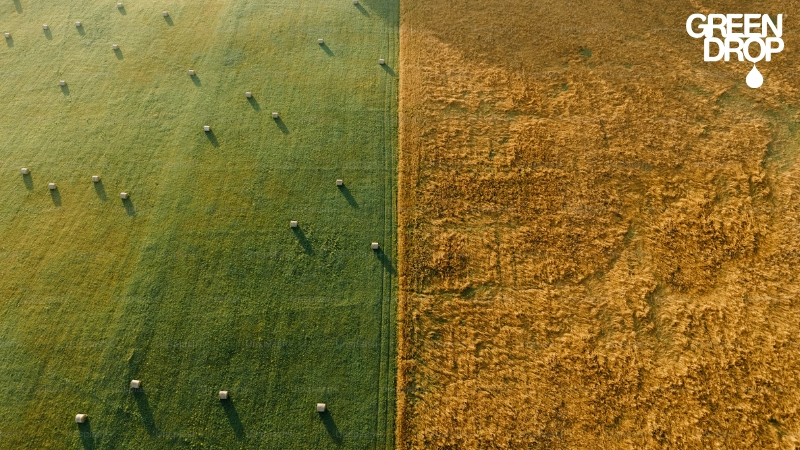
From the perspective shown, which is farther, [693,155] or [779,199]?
[693,155]

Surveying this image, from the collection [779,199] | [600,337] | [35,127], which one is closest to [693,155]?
[779,199]

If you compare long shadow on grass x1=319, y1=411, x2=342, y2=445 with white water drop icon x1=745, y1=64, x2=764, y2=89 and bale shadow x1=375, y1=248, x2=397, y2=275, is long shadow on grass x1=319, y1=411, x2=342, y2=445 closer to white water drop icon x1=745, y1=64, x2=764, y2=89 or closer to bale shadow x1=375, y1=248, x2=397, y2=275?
bale shadow x1=375, y1=248, x2=397, y2=275

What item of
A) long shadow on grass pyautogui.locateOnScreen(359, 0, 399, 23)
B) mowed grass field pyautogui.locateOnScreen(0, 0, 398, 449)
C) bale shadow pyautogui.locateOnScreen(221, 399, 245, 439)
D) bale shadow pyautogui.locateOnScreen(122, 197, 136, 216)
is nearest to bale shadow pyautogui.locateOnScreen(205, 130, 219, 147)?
mowed grass field pyautogui.locateOnScreen(0, 0, 398, 449)

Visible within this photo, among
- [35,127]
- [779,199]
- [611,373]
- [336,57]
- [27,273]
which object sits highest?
[336,57]

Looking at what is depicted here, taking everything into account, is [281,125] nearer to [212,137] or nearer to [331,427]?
[212,137]

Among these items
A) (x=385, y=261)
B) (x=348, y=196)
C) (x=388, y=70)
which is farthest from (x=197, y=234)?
Result: (x=388, y=70)

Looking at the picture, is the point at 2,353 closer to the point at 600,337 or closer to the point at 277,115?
the point at 277,115

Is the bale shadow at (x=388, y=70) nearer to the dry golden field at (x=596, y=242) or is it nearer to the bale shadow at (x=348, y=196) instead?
the dry golden field at (x=596, y=242)
